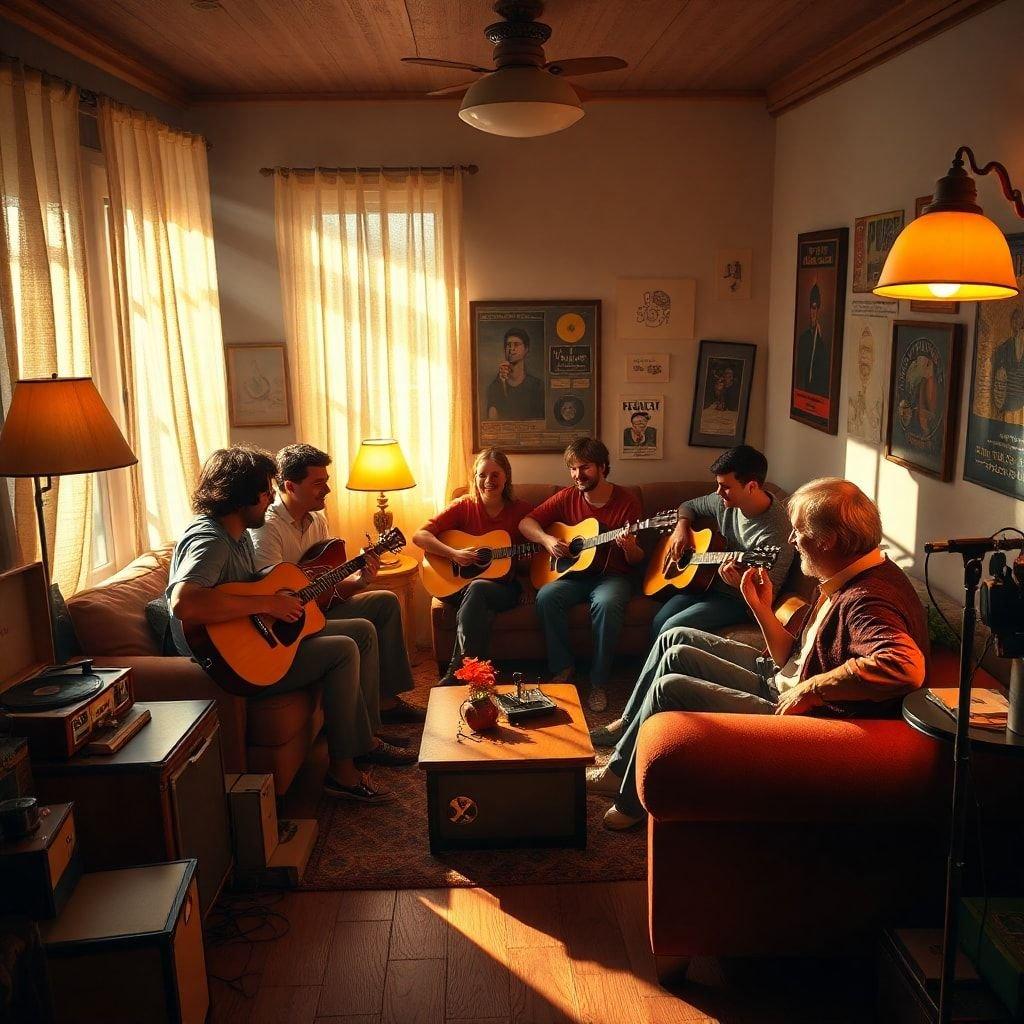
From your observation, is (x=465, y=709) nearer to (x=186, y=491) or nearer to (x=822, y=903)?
(x=822, y=903)

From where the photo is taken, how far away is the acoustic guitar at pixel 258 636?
280cm

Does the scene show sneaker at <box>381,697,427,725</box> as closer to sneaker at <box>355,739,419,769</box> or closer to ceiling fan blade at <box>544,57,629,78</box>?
sneaker at <box>355,739,419,769</box>

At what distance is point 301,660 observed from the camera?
10.3 ft

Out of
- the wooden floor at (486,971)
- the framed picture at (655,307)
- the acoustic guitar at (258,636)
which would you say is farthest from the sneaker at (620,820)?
the framed picture at (655,307)

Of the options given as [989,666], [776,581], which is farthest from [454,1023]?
[776,581]

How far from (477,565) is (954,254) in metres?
2.52

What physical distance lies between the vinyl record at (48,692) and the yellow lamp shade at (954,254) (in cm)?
217

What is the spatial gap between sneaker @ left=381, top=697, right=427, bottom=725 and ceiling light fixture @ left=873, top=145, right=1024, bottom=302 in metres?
2.44

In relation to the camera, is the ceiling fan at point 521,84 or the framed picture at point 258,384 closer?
the ceiling fan at point 521,84

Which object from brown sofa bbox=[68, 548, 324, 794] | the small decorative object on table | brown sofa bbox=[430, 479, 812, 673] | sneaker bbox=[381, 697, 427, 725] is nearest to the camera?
brown sofa bbox=[68, 548, 324, 794]

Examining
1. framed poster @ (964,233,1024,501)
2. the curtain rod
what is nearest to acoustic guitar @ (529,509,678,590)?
framed poster @ (964,233,1024,501)

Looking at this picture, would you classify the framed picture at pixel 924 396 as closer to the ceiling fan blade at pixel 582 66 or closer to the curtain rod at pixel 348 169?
the ceiling fan blade at pixel 582 66

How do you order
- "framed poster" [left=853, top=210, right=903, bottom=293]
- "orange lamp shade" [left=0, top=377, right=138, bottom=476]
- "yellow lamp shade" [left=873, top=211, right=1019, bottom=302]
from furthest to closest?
"framed poster" [left=853, top=210, right=903, bottom=293] → "orange lamp shade" [left=0, top=377, right=138, bottom=476] → "yellow lamp shade" [left=873, top=211, right=1019, bottom=302]

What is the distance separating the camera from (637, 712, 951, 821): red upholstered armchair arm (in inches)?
81.9
